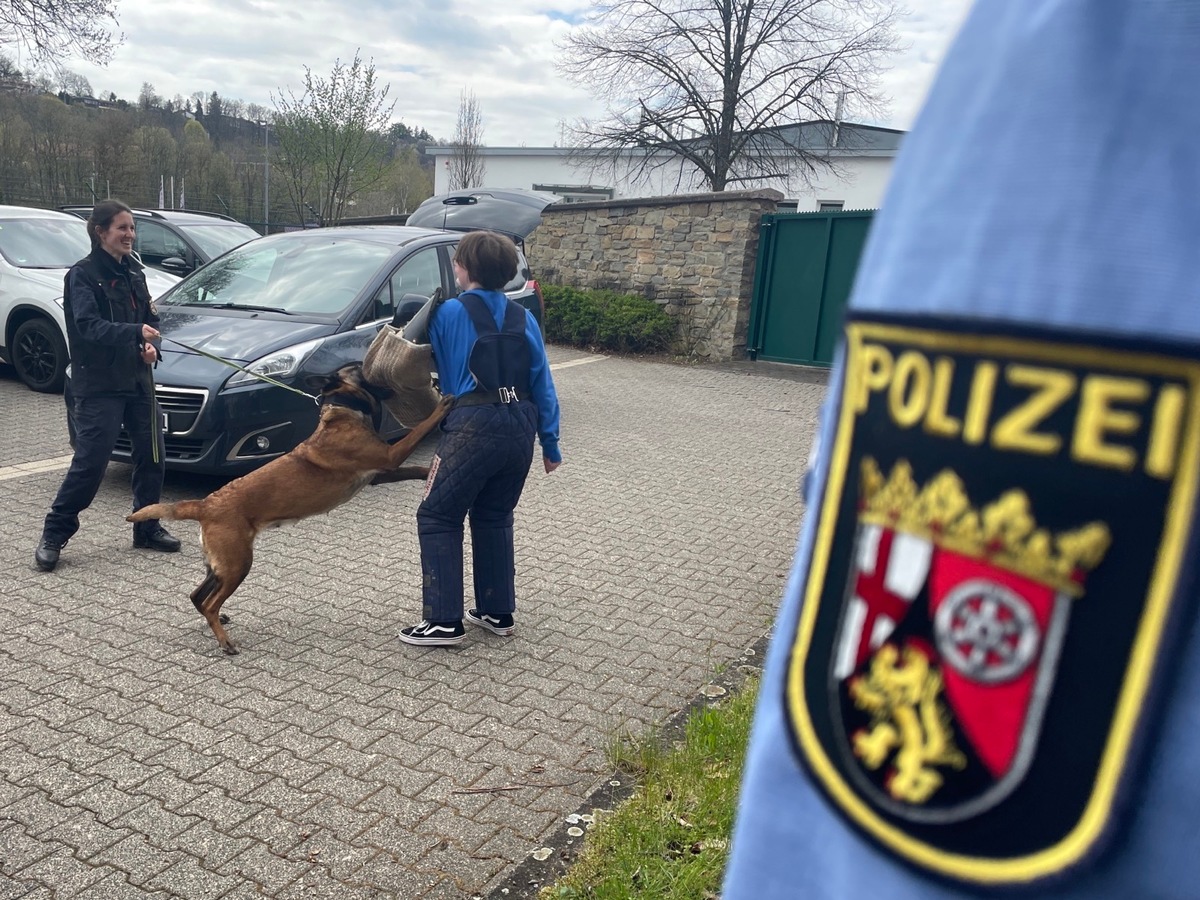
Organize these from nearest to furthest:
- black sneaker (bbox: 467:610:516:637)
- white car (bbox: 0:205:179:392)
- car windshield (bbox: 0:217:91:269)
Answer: black sneaker (bbox: 467:610:516:637), white car (bbox: 0:205:179:392), car windshield (bbox: 0:217:91:269)

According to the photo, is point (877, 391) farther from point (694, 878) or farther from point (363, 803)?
point (363, 803)

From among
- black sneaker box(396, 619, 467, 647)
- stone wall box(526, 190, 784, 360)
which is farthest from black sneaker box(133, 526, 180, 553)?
stone wall box(526, 190, 784, 360)

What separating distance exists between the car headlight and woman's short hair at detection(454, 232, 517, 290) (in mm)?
2856

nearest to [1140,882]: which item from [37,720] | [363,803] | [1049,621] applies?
[1049,621]

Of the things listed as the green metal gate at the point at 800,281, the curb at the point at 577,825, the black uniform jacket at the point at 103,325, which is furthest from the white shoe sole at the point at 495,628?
the green metal gate at the point at 800,281

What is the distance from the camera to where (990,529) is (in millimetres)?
558

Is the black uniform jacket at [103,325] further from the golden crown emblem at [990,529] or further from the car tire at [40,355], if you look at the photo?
the golden crown emblem at [990,529]

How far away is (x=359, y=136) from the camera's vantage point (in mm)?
22906

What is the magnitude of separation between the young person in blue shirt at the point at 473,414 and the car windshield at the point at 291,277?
3423 millimetres

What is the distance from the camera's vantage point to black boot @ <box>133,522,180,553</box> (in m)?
5.93

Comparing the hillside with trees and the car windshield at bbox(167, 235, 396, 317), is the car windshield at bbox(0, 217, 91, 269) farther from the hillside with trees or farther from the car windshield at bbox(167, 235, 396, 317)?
the hillside with trees

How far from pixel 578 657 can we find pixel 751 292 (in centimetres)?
1237

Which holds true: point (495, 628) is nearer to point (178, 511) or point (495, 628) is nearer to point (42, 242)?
point (178, 511)

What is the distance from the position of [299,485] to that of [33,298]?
698 centimetres
